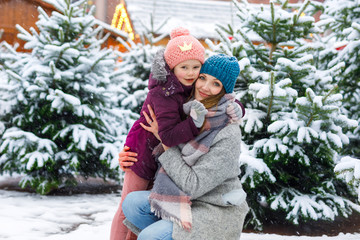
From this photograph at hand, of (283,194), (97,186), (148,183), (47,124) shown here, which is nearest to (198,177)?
(148,183)

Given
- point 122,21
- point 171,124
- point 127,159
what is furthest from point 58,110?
point 122,21

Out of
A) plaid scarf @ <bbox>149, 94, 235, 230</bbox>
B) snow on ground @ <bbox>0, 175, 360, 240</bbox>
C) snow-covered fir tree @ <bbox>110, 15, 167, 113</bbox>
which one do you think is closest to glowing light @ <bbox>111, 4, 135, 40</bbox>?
snow-covered fir tree @ <bbox>110, 15, 167, 113</bbox>

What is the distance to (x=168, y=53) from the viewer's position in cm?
228

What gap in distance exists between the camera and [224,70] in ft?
6.61

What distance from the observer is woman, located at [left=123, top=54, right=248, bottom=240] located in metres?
1.85

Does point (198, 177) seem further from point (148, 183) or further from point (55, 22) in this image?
point (55, 22)

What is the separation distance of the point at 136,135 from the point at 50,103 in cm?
303

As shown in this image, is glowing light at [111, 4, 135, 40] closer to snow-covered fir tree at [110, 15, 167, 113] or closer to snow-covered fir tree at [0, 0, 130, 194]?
snow-covered fir tree at [110, 15, 167, 113]

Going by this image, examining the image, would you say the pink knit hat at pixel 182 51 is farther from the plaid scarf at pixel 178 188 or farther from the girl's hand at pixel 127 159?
the girl's hand at pixel 127 159

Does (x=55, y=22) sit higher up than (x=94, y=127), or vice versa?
(x=55, y=22)

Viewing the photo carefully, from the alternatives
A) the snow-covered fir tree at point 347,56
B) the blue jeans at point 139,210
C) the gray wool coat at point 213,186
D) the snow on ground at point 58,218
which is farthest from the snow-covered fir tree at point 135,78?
the gray wool coat at point 213,186

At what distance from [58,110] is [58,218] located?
1.50 meters

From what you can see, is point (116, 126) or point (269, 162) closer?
point (269, 162)

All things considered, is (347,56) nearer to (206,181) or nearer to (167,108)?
(167,108)
